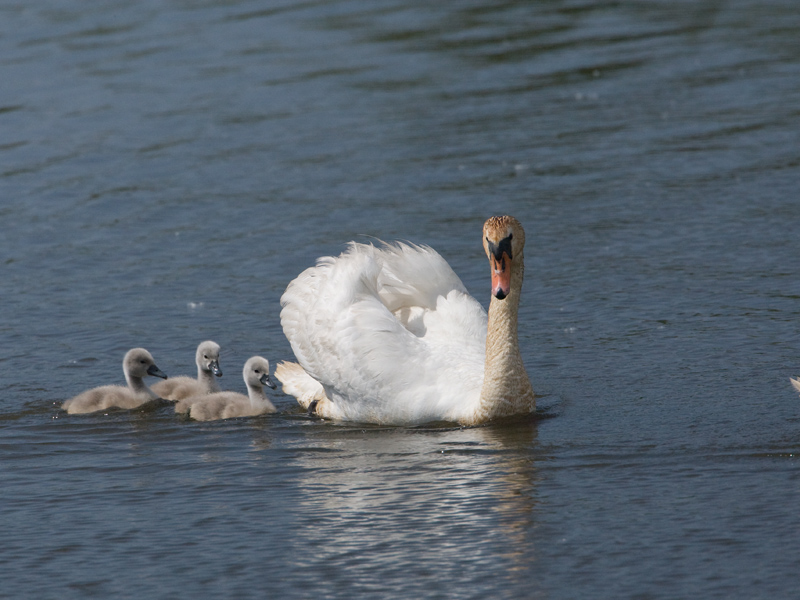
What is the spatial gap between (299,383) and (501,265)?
6.71ft

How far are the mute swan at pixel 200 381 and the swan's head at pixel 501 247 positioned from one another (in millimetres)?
2154

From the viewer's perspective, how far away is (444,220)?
13.0 meters

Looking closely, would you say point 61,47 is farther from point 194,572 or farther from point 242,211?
point 194,572

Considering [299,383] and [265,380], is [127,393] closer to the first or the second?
[265,380]

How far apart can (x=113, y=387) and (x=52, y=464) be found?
1240 millimetres

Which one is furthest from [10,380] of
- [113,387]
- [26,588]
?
[26,588]

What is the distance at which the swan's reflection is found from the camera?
6.30 m

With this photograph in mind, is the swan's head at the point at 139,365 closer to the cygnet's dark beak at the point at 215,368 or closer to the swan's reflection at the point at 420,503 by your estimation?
the cygnet's dark beak at the point at 215,368

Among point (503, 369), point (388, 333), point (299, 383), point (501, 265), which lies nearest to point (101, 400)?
point (299, 383)

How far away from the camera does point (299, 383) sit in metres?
9.59

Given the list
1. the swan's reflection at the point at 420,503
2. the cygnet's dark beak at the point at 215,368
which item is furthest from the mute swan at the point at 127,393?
the swan's reflection at the point at 420,503

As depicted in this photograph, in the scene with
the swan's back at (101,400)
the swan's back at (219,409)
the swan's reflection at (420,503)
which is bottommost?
the swan's reflection at (420,503)

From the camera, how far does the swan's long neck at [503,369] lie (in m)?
8.32

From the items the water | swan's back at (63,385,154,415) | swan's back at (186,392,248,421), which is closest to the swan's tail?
the water
